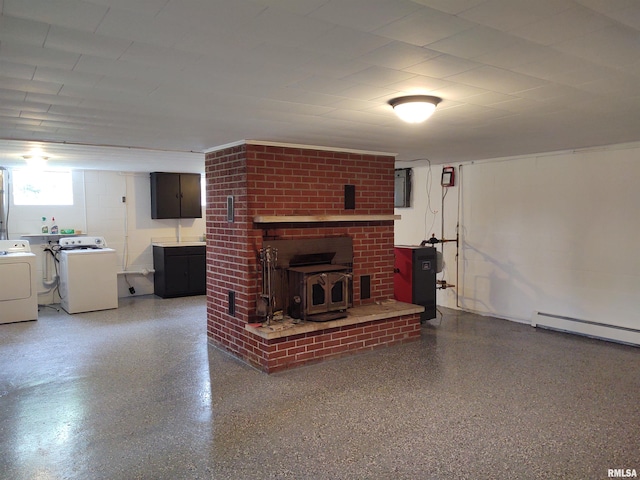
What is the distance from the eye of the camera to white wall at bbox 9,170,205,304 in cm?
695

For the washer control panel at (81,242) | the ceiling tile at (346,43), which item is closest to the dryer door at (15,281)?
the washer control panel at (81,242)

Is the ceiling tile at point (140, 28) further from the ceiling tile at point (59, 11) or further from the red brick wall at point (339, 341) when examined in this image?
the red brick wall at point (339, 341)

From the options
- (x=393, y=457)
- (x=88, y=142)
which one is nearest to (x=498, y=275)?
(x=393, y=457)

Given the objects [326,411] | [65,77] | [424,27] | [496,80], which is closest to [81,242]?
[65,77]

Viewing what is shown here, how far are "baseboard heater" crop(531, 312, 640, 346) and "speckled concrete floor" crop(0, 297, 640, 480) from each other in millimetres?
155

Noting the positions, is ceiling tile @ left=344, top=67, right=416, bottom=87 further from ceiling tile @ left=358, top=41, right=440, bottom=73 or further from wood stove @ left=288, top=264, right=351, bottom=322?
wood stove @ left=288, top=264, right=351, bottom=322

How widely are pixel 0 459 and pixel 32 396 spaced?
3.24 ft

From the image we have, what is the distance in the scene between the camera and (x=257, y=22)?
1.66m

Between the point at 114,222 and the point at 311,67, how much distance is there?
6489mm

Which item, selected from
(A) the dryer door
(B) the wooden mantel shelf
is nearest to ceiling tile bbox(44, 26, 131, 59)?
(B) the wooden mantel shelf

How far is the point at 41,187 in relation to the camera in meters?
7.05

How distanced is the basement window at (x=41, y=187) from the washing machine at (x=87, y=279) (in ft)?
2.65

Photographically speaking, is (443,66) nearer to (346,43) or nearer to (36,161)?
(346,43)

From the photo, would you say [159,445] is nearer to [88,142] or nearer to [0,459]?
[0,459]
